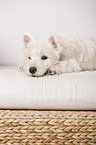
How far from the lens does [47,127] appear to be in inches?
38.9

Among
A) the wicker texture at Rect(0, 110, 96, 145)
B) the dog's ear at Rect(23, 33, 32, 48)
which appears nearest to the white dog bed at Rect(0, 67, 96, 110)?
the wicker texture at Rect(0, 110, 96, 145)

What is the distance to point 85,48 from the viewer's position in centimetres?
165

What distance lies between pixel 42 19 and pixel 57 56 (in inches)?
38.1

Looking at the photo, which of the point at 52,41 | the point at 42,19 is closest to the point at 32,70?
the point at 52,41

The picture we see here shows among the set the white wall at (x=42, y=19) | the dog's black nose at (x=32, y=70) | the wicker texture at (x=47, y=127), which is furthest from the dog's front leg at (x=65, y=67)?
the white wall at (x=42, y=19)

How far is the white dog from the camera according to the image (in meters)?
1.28

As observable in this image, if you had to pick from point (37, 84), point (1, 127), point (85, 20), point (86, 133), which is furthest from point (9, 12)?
point (86, 133)

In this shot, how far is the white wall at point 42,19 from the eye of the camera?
208cm

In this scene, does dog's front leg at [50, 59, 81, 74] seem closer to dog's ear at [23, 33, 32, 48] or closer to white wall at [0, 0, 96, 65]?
dog's ear at [23, 33, 32, 48]

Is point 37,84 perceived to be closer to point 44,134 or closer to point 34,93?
point 34,93

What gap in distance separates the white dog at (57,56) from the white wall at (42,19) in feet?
1.80

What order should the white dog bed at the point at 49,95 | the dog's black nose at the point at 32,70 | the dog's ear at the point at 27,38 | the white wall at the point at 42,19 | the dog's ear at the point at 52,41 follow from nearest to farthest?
the white dog bed at the point at 49,95, the dog's black nose at the point at 32,70, the dog's ear at the point at 52,41, the dog's ear at the point at 27,38, the white wall at the point at 42,19

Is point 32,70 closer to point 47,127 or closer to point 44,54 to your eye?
point 44,54

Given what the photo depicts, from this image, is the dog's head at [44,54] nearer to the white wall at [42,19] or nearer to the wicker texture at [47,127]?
the wicker texture at [47,127]
